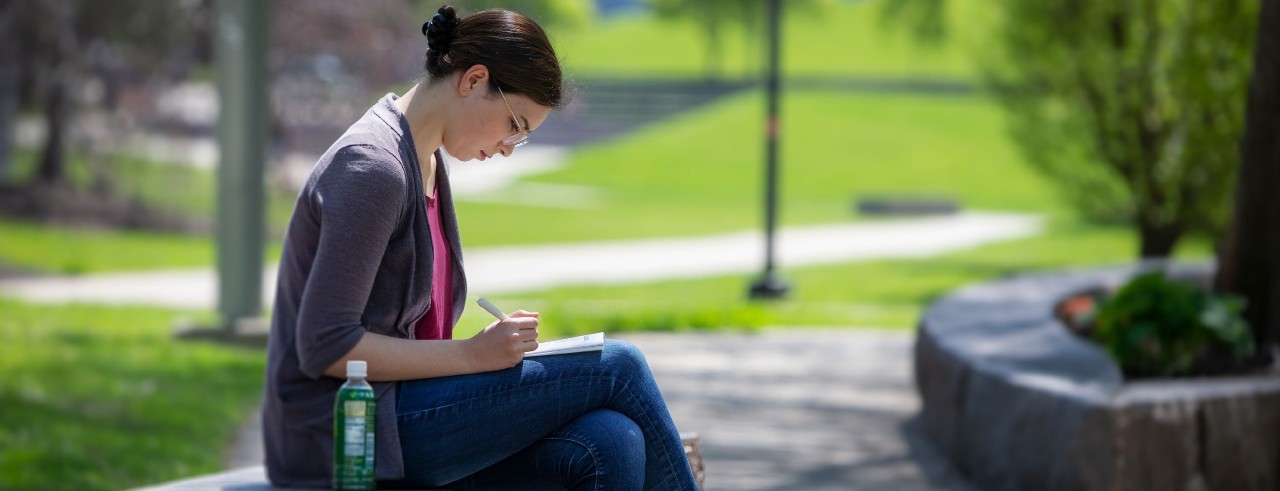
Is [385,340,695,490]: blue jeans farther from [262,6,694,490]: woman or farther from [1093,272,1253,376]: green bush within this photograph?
[1093,272,1253,376]: green bush

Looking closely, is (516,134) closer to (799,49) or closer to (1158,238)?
(1158,238)

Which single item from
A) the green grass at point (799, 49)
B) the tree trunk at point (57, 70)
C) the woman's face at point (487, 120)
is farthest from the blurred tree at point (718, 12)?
the woman's face at point (487, 120)

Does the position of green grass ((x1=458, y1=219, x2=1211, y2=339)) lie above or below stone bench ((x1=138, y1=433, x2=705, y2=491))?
below

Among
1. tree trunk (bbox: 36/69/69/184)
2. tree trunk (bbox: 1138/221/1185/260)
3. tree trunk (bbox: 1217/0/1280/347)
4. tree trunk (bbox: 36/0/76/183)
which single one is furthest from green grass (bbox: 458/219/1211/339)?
tree trunk (bbox: 36/69/69/184)

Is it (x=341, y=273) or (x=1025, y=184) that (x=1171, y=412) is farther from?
(x=1025, y=184)

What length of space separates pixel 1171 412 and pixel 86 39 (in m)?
15.5

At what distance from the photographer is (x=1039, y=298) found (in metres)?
8.78

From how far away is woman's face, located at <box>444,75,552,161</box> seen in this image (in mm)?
3277

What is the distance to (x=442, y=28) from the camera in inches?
128

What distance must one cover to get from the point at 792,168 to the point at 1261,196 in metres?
30.5

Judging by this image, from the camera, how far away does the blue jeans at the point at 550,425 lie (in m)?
3.24

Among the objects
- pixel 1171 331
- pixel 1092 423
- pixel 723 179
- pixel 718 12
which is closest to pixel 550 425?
pixel 1092 423

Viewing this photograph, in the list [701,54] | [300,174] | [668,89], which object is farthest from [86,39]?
[701,54]

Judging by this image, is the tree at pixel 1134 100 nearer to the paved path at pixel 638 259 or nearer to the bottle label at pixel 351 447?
the paved path at pixel 638 259
